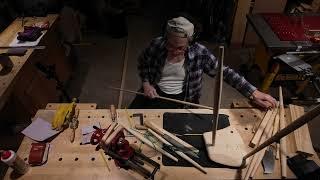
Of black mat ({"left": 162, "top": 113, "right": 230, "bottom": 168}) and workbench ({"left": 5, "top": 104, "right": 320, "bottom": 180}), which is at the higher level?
black mat ({"left": 162, "top": 113, "right": 230, "bottom": 168})

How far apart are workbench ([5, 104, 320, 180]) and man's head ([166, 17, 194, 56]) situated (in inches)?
26.1

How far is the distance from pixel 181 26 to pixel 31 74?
2062mm

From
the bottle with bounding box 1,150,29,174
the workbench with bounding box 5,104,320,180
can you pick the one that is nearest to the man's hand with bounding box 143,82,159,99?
the workbench with bounding box 5,104,320,180

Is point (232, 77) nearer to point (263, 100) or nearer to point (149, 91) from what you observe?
point (263, 100)

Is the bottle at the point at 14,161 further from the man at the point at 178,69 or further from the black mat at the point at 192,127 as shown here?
the man at the point at 178,69

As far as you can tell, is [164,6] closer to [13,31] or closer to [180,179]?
[13,31]

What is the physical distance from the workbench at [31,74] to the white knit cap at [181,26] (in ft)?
5.53

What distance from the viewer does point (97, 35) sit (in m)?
5.66

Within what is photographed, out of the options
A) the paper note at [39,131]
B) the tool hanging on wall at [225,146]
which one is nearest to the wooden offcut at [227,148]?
the tool hanging on wall at [225,146]

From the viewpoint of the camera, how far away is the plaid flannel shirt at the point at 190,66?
2433 mm

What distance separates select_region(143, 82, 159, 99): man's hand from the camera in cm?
249

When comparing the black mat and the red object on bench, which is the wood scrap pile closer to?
the black mat

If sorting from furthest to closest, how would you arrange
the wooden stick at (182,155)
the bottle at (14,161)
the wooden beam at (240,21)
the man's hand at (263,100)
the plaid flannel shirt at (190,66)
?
the wooden beam at (240,21), the plaid flannel shirt at (190,66), the man's hand at (263,100), the wooden stick at (182,155), the bottle at (14,161)

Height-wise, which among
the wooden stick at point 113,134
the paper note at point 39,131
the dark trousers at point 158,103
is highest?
the wooden stick at point 113,134
